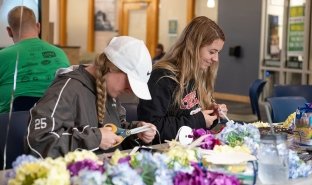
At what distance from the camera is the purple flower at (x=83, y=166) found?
1165mm

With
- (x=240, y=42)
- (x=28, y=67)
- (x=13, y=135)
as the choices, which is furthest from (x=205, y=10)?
(x=13, y=135)

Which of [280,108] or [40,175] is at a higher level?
[40,175]

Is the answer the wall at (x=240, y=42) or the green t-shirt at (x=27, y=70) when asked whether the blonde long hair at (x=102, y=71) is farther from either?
the wall at (x=240, y=42)

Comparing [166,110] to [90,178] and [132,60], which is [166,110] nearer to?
[132,60]

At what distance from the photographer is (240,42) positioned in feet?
31.1

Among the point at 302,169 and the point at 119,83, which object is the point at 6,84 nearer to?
the point at 119,83

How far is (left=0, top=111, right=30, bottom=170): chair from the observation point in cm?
200

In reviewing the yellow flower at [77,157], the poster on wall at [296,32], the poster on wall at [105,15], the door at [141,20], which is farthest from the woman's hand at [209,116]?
the poster on wall at [105,15]

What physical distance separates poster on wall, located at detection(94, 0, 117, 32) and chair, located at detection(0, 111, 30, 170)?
32.8 ft

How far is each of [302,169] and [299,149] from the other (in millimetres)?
427

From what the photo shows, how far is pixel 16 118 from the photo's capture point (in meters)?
2.09

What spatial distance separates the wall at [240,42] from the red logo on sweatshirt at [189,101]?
274 inches

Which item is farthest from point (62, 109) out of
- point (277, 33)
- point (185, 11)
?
point (185, 11)

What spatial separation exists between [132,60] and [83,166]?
0.62 m
